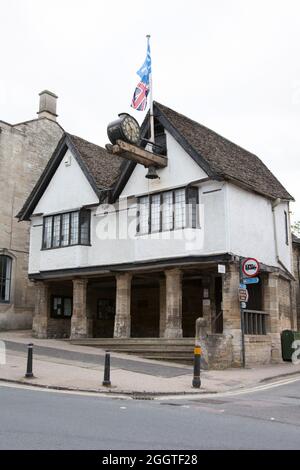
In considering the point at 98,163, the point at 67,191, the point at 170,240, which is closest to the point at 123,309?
the point at 170,240

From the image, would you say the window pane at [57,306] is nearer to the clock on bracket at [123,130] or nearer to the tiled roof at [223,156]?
the clock on bracket at [123,130]

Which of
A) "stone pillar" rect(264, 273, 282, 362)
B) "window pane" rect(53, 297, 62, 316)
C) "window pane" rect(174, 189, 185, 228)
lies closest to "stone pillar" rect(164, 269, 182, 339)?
"window pane" rect(174, 189, 185, 228)

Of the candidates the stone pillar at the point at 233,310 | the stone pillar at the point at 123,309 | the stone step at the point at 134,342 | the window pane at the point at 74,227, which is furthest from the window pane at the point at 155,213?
the stone step at the point at 134,342

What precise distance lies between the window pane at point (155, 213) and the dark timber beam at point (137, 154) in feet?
4.56

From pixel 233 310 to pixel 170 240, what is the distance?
376cm

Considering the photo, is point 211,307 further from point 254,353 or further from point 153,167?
point 153,167

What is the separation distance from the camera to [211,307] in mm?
23344

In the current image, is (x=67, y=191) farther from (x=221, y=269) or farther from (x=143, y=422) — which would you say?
(x=143, y=422)

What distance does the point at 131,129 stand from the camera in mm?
20516

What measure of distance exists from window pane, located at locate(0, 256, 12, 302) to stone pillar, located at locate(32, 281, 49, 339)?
3.06m

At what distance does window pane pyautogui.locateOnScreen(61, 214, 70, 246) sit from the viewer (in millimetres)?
25125

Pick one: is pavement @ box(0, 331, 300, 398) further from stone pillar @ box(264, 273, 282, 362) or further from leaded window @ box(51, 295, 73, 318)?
leaded window @ box(51, 295, 73, 318)

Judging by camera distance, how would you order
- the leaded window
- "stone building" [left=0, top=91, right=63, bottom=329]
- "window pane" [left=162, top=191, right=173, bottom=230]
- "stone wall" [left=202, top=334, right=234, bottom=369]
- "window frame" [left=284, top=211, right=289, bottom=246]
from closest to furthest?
1. "stone wall" [left=202, top=334, right=234, bottom=369]
2. "window pane" [left=162, top=191, right=173, bottom=230]
3. "window frame" [left=284, top=211, right=289, bottom=246]
4. the leaded window
5. "stone building" [left=0, top=91, right=63, bottom=329]

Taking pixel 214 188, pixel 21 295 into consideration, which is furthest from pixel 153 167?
pixel 21 295
